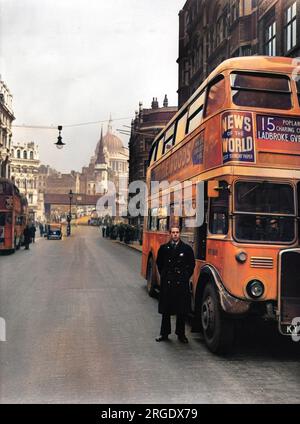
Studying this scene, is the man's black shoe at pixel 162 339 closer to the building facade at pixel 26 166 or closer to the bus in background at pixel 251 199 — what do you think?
the bus in background at pixel 251 199

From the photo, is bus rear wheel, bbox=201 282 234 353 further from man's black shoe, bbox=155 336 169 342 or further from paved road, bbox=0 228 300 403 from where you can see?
man's black shoe, bbox=155 336 169 342

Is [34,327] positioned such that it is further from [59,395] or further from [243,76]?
[243,76]

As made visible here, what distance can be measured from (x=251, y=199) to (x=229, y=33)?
20.3m

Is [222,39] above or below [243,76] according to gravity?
above

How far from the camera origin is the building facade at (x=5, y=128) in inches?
2571

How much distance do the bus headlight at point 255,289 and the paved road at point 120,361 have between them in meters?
0.91

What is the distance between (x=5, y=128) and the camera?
68.7 m

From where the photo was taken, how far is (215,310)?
258 inches

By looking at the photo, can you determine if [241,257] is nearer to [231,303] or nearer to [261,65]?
[231,303]

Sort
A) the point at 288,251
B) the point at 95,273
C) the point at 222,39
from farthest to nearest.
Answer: the point at 222,39 < the point at 95,273 < the point at 288,251

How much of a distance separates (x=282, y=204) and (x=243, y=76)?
6.36 feet

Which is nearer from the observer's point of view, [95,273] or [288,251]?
[288,251]

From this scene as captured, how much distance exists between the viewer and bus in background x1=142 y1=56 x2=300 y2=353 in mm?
6121
